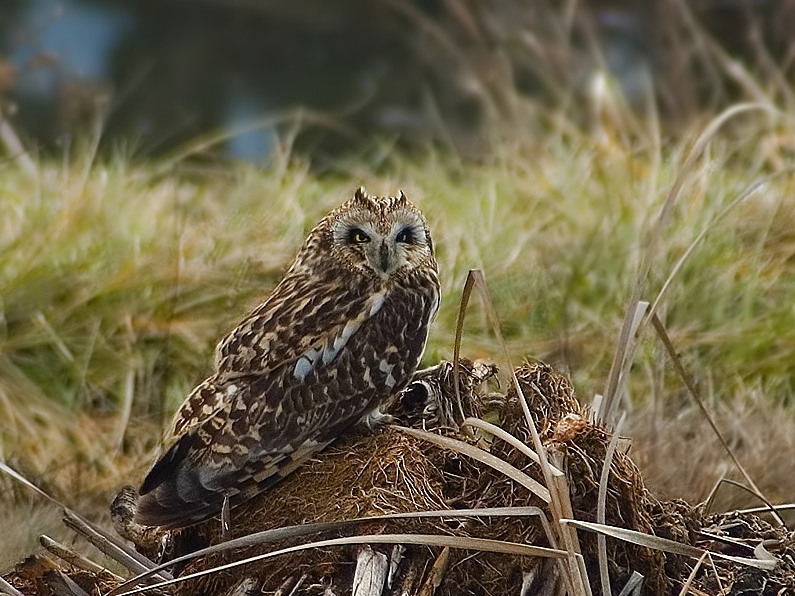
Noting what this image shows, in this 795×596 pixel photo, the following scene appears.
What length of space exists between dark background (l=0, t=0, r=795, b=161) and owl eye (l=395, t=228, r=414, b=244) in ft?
11.1

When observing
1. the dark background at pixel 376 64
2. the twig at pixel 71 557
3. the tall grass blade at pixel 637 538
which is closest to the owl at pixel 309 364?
the twig at pixel 71 557

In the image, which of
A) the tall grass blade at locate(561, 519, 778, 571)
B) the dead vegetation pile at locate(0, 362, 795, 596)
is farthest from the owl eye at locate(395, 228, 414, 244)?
the tall grass blade at locate(561, 519, 778, 571)

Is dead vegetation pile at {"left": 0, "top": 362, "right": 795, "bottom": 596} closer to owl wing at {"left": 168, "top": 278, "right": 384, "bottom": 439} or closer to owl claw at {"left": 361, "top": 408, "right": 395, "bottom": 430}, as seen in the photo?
owl claw at {"left": 361, "top": 408, "right": 395, "bottom": 430}

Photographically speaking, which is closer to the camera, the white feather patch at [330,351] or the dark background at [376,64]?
the white feather patch at [330,351]

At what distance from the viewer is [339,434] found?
2.24 metres

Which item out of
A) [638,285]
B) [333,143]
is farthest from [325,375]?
[333,143]

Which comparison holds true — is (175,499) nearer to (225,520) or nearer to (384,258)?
(225,520)

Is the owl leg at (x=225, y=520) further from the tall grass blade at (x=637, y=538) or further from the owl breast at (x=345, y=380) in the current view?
the tall grass blade at (x=637, y=538)

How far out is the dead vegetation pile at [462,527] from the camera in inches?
76.5

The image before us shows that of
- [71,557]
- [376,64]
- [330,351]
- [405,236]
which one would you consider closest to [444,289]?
[405,236]

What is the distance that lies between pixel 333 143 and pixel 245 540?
7765 mm

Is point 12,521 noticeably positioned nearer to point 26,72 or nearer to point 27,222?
point 27,222

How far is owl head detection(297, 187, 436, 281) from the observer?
2.31 metres

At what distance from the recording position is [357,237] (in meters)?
2.34
